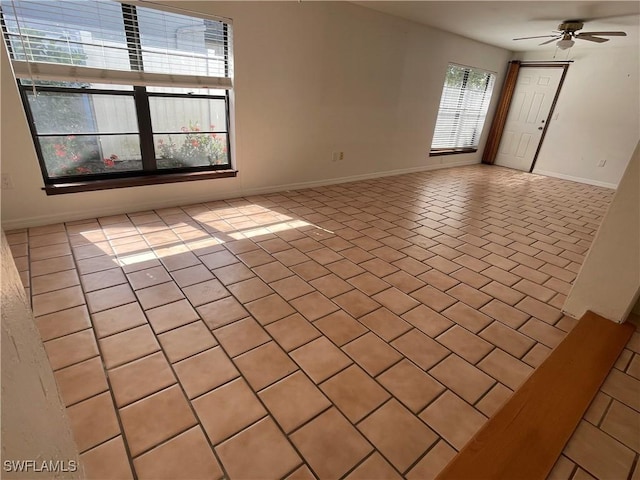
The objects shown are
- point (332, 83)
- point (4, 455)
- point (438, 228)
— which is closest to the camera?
point (4, 455)

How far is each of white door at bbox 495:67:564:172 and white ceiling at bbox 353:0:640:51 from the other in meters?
0.96

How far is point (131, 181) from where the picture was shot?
3.24 meters

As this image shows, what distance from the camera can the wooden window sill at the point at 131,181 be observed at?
116 inches

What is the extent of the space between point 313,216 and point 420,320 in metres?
1.84

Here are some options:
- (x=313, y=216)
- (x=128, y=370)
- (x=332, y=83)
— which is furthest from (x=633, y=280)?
(x=332, y=83)

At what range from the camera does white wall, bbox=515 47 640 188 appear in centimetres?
521

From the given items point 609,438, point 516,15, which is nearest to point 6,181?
point 609,438

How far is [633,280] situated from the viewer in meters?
1.95

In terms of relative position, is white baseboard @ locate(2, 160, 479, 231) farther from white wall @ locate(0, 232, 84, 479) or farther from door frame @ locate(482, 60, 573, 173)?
white wall @ locate(0, 232, 84, 479)

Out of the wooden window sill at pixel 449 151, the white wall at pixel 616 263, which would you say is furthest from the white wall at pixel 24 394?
the wooden window sill at pixel 449 151

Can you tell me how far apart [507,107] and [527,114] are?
1.36ft

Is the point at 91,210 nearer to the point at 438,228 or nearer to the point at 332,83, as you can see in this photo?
the point at 332,83

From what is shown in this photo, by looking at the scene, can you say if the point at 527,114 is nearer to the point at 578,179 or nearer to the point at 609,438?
the point at 578,179

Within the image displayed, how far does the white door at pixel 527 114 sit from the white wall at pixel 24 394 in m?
7.64
